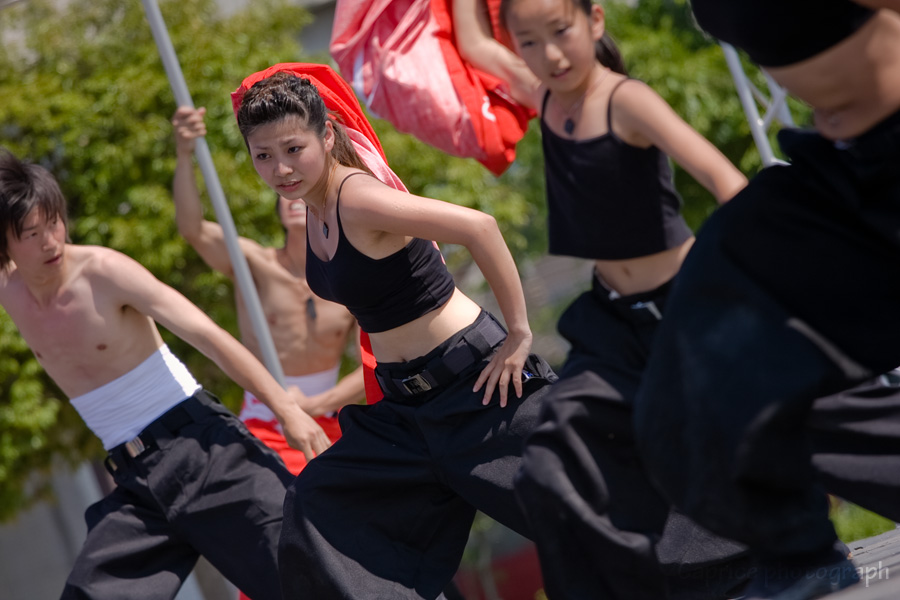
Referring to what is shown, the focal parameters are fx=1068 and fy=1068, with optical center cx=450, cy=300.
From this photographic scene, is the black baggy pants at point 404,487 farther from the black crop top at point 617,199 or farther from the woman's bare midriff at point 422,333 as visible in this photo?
the black crop top at point 617,199

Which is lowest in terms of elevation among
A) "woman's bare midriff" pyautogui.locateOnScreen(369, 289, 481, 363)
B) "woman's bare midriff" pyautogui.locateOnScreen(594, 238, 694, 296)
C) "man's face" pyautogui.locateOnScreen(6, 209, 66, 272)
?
"woman's bare midriff" pyautogui.locateOnScreen(594, 238, 694, 296)

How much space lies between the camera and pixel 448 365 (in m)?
2.95

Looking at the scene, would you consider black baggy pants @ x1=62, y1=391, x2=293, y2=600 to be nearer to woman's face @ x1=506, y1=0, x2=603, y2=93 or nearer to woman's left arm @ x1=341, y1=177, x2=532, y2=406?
woman's left arm @ x1=341, y1=177, x2=532, y2=406

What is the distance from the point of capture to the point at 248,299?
4.21 metres

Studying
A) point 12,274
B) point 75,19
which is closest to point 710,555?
point 12,274

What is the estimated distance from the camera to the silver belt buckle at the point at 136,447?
11.7 feet

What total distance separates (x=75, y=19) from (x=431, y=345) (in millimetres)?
6532

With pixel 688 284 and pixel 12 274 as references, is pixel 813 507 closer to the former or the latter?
pixel 688 284

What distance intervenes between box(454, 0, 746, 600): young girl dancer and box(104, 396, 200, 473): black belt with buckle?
1.42 meters

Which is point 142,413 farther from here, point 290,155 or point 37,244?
point 290,155

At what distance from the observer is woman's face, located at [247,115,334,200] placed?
2.93m

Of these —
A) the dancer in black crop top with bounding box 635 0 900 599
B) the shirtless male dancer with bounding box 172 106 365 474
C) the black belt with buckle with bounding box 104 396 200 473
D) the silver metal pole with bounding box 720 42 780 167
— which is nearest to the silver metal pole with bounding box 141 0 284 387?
the shirtless male dancer with bounding box 172 106 365 474

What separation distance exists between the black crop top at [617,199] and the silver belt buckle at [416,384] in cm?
55

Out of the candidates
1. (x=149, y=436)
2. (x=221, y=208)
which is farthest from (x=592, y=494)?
(x=221, y=208)
